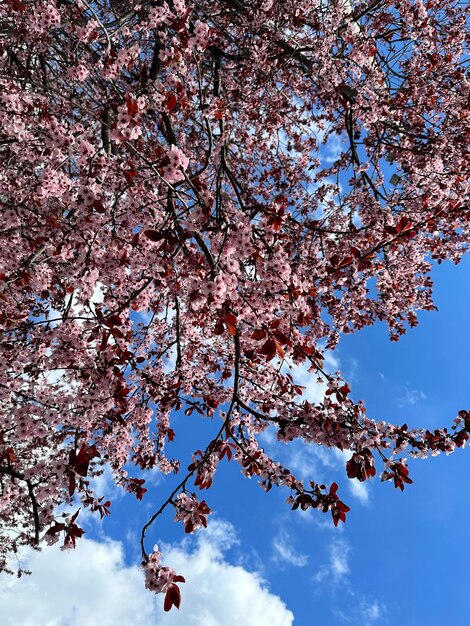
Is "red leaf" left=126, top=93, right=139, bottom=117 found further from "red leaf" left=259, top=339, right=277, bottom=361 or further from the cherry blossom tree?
"red leaf" left=259, top=339, right=277, bottom=361

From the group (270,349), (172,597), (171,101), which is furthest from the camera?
(171,101)

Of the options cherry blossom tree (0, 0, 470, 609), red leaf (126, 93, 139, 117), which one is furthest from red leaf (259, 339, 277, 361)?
red leaf (126, 93, 139, 117)

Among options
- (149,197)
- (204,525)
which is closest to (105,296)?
(149,197)

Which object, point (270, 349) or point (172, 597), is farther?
point (270, 349)

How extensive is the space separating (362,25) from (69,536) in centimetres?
852

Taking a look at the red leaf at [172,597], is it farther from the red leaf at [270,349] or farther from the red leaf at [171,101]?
the red leaf at [171,101]

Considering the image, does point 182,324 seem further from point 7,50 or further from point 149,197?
point 7,50

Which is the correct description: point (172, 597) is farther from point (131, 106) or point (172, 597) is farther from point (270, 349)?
point (131, 106)

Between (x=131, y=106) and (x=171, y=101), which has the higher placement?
(x=171, y=101)

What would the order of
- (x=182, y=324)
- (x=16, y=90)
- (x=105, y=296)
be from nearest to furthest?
(x=16, y=90) < (x=105, y=296) < (x=182, y=324)

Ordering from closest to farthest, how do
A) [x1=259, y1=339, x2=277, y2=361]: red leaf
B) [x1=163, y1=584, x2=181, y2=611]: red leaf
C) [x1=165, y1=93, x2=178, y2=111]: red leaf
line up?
[x1=163, y1=584, x2=181, y2=611]: red leaf → [x1=259, y1=339, x2=277, y2=361]: red leaf → [x1=165, y1=93, x2=178, y2=111]: red leaf

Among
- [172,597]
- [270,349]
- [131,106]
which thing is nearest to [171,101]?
[131,106]

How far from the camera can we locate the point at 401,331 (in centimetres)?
880

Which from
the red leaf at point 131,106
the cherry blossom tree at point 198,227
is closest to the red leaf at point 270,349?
the cherry blossom tree at point 198,227
